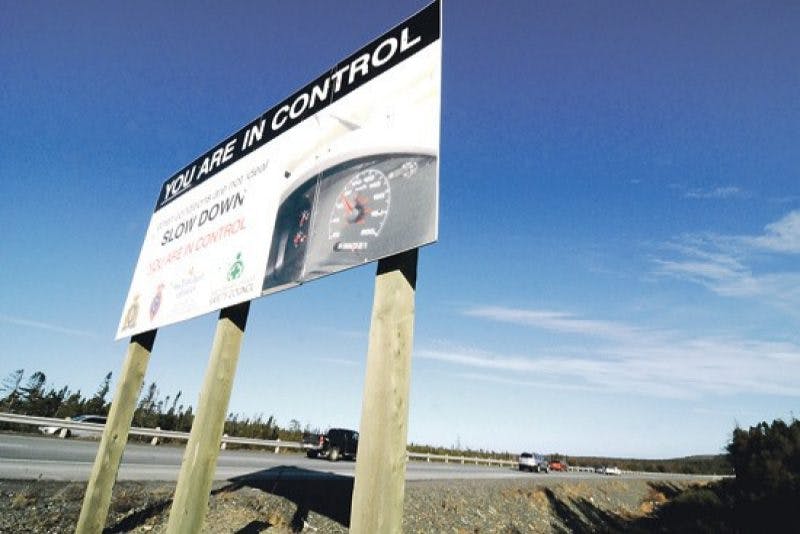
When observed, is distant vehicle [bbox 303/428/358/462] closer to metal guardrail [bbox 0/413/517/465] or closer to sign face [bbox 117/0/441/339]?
metal guardrail [bbox 0/413/517/465]

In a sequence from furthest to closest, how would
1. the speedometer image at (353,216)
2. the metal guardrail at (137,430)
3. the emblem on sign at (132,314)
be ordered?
the metal guardrail at (137,430)
the emblem on sign at (132,314)
the speedometer image at (353,216)

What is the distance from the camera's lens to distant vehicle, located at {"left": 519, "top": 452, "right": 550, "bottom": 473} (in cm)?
3748

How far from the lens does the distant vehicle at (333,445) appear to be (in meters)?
22.0

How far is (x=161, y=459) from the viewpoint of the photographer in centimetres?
1370

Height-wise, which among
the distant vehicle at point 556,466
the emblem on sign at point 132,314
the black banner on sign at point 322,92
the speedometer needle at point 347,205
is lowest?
the distant vehicle at point 556,466

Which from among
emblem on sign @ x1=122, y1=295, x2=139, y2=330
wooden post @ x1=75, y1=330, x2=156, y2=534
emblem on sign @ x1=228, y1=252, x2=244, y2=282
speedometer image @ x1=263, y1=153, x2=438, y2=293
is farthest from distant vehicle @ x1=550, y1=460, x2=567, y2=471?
speedometer image @ x1=263, y1=153, x2=438, y2=293

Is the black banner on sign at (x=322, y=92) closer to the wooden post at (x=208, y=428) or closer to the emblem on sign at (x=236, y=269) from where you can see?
the emblem on sign at (x=236, y=269)

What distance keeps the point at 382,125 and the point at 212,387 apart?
9.49ft

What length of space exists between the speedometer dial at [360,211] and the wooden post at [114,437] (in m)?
3.89

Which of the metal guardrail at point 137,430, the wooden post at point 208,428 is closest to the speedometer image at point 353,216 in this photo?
the wooden post at point 208,428

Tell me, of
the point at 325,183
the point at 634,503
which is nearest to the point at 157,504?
the point at 325,183

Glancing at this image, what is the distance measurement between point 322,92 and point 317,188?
122 centimetres

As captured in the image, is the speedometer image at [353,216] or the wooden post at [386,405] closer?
the wooden post at [386,405]

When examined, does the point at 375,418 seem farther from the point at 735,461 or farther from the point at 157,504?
the point at 735,461
